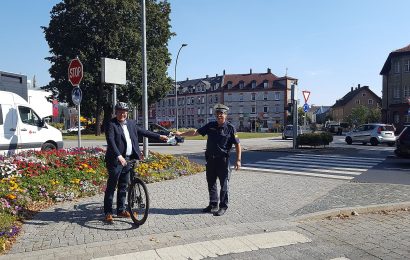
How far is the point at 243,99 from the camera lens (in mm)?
100000

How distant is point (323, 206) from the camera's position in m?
7.38

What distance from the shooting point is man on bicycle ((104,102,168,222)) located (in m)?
6.15

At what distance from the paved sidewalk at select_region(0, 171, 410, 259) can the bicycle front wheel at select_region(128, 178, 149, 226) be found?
0.14m

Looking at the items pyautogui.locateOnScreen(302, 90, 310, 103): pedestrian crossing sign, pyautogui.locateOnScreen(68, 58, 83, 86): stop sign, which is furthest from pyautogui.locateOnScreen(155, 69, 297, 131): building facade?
pyautogui.locateOnScreen(68, 58, 83, 86): stop sign

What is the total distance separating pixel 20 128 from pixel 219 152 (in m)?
9.31

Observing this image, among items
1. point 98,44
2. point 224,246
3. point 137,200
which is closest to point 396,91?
point 98,44

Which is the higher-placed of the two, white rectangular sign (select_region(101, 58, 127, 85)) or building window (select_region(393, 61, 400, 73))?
building window (select_region(393, 61, 400, 73))

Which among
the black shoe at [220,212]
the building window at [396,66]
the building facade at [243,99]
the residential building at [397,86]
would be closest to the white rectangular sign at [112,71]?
the black shoe at [220,212]

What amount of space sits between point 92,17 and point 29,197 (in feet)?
120

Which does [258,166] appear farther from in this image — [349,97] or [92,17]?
[349,97]

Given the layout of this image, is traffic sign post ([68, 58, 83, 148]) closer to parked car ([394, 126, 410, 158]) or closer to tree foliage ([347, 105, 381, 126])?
parked car ([394, 126, 410, 158])

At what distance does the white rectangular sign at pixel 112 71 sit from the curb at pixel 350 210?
6286mm

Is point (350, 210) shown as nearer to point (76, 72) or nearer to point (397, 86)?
point (76, 72)

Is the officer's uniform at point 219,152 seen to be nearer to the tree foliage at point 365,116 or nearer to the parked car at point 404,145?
the parked car at point 404,145
